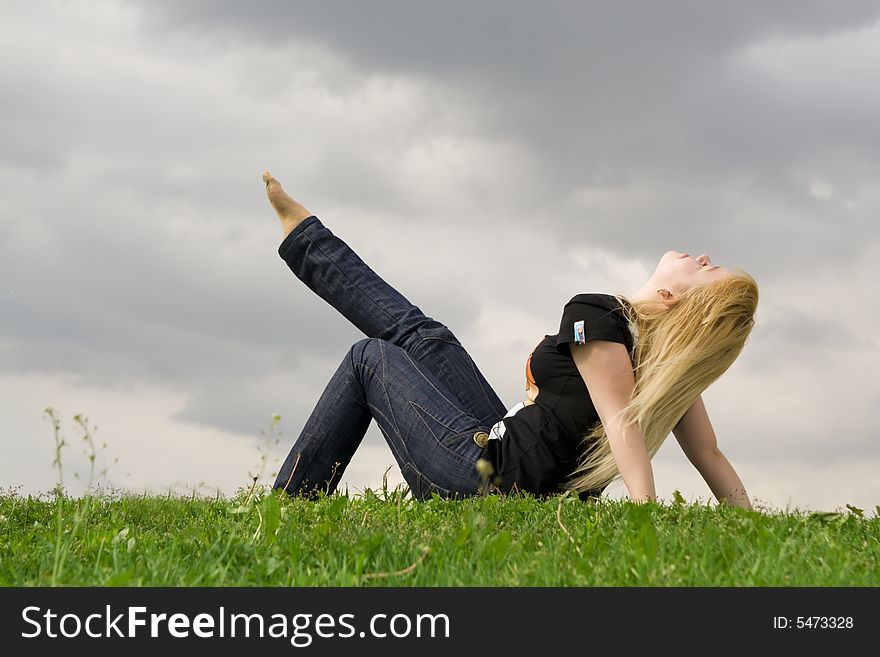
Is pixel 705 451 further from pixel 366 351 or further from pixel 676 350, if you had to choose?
pixel 366 351

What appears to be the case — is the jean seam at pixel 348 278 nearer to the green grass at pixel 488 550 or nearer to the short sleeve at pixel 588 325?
the short sleeve at pixel 588 325

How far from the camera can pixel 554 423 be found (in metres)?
5.98

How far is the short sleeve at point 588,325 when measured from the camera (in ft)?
18.4

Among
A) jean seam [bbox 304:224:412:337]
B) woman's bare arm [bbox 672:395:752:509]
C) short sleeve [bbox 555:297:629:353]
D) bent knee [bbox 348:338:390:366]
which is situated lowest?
woman's bare arm [bbox 672:395:752:509]

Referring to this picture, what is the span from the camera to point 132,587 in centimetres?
289

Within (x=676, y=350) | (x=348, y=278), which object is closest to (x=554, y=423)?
(x=676, y=350)

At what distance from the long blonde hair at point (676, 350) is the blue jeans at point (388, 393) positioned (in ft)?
2.78

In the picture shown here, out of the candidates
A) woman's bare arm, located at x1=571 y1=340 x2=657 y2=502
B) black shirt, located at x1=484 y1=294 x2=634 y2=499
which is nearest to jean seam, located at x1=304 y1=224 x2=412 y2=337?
black shirt, located at x1=484 y1=294 x2=634 y2=499

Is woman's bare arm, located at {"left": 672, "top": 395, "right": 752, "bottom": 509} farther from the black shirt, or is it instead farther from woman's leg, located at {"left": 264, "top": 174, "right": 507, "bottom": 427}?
woman's leg, located at {"left": 264, "top": 174, "right": 507, "bottom": 427}

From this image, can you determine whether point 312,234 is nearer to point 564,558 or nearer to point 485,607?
point 564,558

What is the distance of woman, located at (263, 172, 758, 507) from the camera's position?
18.5 ft

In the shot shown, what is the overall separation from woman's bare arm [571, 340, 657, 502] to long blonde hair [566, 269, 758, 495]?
0.57 ft

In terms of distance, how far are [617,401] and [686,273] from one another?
1.18 metres

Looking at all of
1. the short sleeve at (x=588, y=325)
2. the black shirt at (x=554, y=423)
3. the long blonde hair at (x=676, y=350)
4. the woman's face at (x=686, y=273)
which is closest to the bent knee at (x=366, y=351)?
the black shirt at (x=554, y=423)
